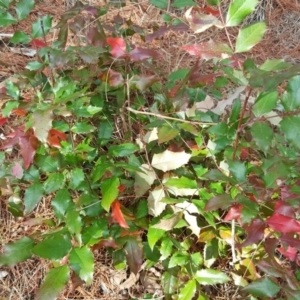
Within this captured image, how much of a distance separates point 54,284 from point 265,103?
76cm

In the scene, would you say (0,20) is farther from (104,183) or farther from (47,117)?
(104,183)

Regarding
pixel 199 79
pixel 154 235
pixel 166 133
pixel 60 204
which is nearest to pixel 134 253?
pixel 154 235

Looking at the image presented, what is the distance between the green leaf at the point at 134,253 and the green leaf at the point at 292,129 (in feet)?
2.15

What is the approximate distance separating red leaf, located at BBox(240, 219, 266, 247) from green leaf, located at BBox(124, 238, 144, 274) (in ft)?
1.34

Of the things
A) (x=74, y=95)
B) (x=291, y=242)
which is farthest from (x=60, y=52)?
(x=291, y=242)

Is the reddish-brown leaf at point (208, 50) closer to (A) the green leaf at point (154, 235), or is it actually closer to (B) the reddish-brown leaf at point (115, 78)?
(B) the reddish-brown leaf at point (115, 78)

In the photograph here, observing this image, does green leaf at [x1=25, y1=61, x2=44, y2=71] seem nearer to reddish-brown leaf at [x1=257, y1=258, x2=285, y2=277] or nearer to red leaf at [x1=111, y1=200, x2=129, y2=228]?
red leaf at [x1=111, y1=200, x2=129, y2=228]

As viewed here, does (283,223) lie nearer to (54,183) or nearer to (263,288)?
(263,288)

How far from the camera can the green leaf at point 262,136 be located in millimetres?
1071

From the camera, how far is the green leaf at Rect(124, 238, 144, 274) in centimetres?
143

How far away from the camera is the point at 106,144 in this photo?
1.69 meters

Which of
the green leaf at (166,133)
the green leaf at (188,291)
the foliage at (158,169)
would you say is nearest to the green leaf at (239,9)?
the foliage at (158,169)

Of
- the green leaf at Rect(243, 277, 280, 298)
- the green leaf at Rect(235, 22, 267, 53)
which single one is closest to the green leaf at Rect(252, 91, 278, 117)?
the green leaf at Rect(235, 22, 267, 53)

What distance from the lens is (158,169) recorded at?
1.48 meters
